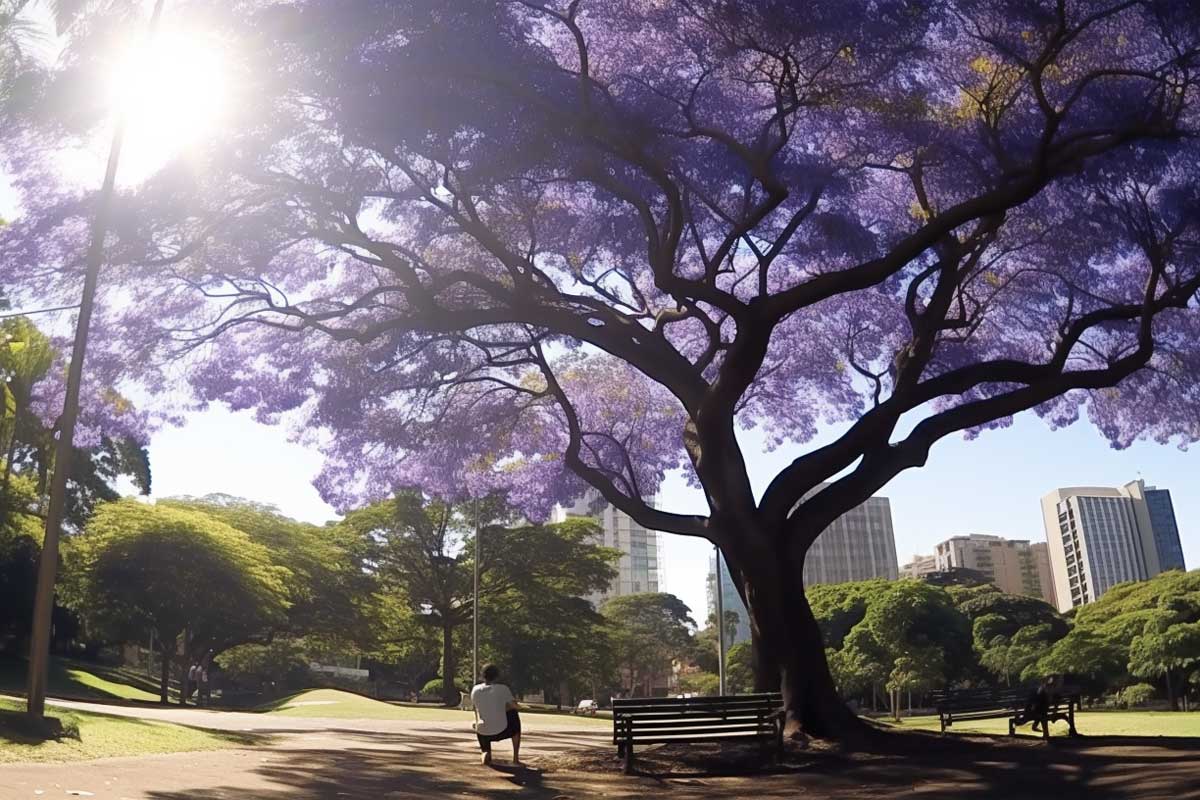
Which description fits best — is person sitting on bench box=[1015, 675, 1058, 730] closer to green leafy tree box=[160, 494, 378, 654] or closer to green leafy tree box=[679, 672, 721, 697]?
green leafy tree box=[160, 494, 378, 654]

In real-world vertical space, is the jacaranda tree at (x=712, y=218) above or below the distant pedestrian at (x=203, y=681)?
above

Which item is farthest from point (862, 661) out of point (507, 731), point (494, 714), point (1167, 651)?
point (494, 714)

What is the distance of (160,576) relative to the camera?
110 ft

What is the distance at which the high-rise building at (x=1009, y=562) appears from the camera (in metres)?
164

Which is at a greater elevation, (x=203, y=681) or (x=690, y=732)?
(x=203, y=681)

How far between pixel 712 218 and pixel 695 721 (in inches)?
313

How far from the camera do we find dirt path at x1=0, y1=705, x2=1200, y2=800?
8.27 metres

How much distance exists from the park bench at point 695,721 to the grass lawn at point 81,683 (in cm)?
2786

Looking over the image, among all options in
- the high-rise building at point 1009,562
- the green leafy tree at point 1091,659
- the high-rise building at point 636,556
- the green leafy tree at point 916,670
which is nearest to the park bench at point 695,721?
the green leafy tree at point 916,670

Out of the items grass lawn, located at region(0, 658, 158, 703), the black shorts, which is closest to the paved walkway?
the black shorts

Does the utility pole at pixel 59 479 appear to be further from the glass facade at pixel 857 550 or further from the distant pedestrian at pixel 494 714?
the glass facade at pixel 857 550

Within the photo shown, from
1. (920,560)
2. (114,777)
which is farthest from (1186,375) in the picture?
(920,560)

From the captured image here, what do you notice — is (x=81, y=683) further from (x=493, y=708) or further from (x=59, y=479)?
(x=493, y=708)

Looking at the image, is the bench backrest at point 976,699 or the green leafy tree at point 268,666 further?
the green leafy tree at point 268,666
